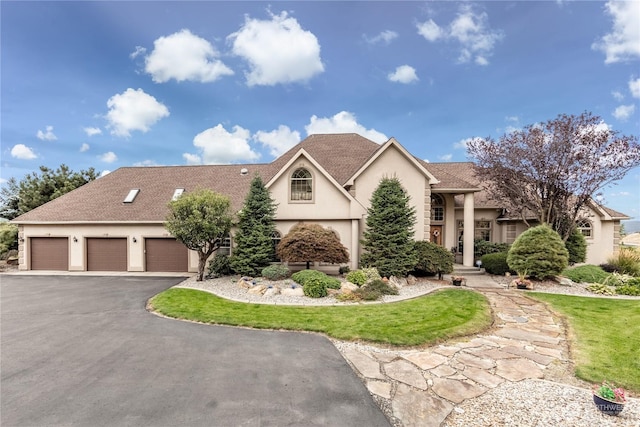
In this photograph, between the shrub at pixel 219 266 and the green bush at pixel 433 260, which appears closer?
the green bush at pixel 433 260

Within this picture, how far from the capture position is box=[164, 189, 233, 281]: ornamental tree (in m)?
13.3

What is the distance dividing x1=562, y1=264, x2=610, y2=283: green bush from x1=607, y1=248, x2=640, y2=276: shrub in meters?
2.68

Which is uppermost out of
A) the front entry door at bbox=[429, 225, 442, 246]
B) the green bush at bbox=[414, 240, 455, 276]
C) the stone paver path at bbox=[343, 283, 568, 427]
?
the front entry door at bbox=[429, 225, 442, 246]

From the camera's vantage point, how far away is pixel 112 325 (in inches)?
325

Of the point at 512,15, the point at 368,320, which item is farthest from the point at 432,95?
the point at 368,320

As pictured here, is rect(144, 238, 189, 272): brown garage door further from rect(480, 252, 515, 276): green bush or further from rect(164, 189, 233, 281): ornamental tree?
rect(480, 252, 515, 276): green bush

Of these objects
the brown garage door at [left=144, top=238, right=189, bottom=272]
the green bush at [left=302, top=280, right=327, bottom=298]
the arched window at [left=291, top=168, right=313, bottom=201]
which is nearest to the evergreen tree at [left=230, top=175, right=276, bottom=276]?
the arched window at [left=291, top=168, right=313, bottom=201]

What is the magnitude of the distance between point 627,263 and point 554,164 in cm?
684

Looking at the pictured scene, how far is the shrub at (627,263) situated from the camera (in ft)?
49.1

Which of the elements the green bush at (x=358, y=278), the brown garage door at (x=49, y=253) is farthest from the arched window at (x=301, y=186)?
the brown garage door at (x=49, y=253)

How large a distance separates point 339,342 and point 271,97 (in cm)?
1941

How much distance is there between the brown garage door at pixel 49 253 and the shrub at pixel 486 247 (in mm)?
27592

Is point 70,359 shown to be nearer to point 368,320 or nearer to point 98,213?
point 368,320

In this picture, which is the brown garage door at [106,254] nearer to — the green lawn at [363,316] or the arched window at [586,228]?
the green lawn at [363,316]
